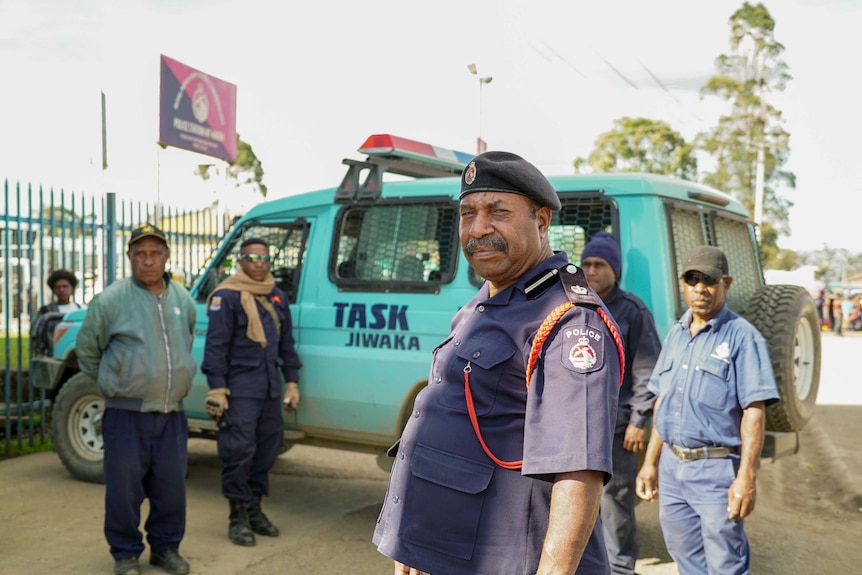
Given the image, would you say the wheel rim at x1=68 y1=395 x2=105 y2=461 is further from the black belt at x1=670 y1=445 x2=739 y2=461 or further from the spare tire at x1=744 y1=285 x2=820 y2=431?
the spare tire at x1=744 y1=285 x2=820 y2=431

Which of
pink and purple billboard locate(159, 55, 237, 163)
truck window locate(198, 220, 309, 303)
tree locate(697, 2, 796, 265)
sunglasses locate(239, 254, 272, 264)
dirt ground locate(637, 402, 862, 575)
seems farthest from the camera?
tree locate(697, 2, 796, 265)

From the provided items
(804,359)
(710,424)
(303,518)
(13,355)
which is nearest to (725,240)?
(804,359)

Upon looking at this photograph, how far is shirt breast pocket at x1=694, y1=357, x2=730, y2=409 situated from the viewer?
3.48 metres

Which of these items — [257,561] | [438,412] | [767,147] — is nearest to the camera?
[438,412]

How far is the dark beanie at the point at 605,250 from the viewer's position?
4176 mm

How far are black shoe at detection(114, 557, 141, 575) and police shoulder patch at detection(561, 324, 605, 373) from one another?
354cm

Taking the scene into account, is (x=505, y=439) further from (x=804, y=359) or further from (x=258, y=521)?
(x=258, y=521)

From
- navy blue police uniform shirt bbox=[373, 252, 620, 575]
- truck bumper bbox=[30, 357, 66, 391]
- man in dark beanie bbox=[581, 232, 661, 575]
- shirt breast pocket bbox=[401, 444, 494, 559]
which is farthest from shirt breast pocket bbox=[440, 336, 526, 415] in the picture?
truck bumper bbox=[30, 357, 66, 391]

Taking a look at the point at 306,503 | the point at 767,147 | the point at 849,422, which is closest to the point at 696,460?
the point at 306,503

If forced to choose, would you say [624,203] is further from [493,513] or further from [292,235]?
[493,513]

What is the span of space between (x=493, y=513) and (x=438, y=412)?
263 mm

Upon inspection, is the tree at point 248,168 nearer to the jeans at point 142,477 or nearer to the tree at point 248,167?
the tree at point 248,167

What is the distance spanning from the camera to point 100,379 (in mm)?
4434

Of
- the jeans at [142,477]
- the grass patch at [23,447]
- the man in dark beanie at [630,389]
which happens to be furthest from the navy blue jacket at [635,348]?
the grass patch at [23,447]
